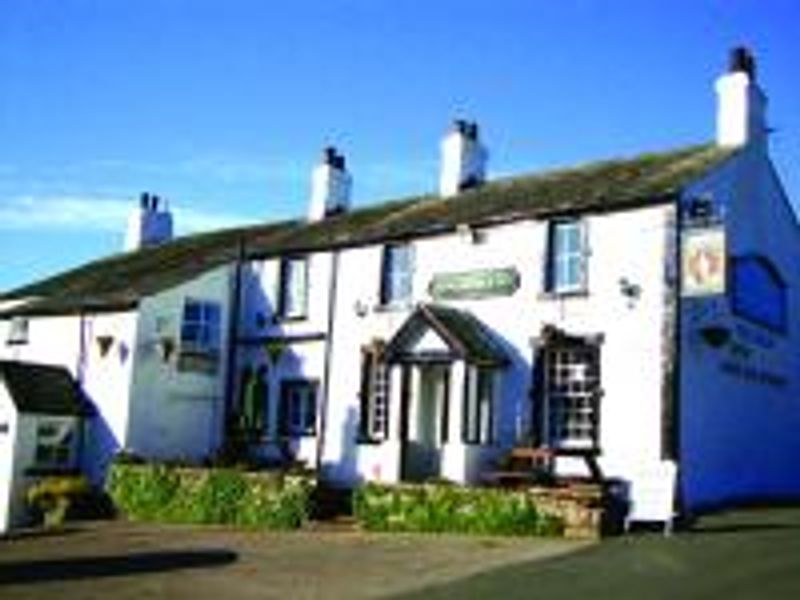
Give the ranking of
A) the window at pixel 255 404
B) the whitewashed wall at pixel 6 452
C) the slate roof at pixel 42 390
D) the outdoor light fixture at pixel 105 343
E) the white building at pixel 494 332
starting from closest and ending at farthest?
the white building at pixel 494 332, the whitewashed wall at pixel 6 452, the slate roof at pixel 42 390, the window at pixel 255 404, the outdoor light fixture at pixel 105 343

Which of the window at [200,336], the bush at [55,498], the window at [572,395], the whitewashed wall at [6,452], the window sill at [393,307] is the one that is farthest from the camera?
the window at [200,336]

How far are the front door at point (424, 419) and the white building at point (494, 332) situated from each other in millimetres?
55

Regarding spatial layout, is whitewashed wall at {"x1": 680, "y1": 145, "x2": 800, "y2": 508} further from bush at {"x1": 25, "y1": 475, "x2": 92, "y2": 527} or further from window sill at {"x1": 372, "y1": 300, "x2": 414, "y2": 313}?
bush at {"x1": 25, "y1": 475, "x2": 92, "y2": 527}

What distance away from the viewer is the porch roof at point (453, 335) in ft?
84.7

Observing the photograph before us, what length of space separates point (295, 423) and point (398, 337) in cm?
536

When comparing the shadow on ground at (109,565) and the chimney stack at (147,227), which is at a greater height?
the chimney stack at (147,227)

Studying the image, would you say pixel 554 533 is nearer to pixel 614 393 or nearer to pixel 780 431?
pixel 614 393

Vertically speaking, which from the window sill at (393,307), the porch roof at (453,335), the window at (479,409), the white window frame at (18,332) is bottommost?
the window at (479,409)

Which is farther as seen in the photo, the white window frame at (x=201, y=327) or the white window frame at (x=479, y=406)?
the white window frame at (x=201, y=327)

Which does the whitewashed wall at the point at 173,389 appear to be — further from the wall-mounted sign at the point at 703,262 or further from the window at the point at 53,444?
the wall-mounted sign at the point at 703,262

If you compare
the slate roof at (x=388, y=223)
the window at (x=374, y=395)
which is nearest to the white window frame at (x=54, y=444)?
the slate roof at (x=388, y=223)

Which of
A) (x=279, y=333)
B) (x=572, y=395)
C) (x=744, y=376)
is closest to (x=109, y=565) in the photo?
(x=572, y=395)

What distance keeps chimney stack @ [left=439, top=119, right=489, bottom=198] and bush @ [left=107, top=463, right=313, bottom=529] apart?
33.1 ft

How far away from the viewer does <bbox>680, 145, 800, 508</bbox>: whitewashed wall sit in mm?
23938
